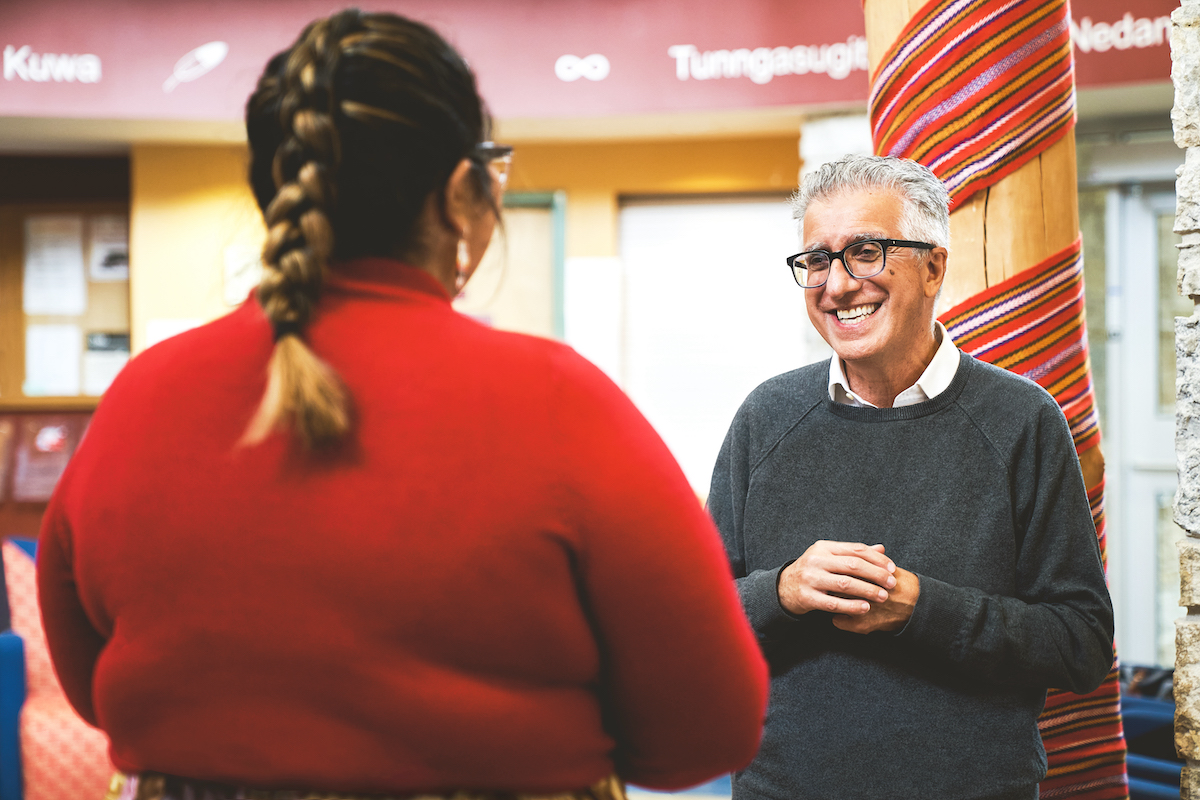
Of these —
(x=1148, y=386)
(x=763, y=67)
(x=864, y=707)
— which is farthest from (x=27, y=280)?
(x=1148, y=386)

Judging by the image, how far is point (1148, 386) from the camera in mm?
4730

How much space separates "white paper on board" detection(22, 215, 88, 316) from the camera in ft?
18.4

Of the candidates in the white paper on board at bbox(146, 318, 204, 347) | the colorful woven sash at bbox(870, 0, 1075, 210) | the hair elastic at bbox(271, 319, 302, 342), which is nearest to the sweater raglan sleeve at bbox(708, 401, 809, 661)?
the colorful woven sash at bbox(870, 0, 1075, 210)

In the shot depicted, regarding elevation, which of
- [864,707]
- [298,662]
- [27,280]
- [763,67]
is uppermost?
[763,67]

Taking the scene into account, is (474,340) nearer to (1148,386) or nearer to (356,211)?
(356,211)

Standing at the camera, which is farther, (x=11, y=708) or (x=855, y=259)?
(x=11, y=708)

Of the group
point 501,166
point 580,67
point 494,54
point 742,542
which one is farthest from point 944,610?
point 494,54

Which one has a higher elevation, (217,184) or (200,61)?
(200,61)

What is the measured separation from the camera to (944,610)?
1.32 metres

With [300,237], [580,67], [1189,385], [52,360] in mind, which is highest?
[580,67]

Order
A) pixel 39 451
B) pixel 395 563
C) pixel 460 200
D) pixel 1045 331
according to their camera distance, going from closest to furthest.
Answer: pixel 395 563
pixel 460 200
pixel 1045 331
pixel 39 451

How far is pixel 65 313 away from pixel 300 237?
565cm

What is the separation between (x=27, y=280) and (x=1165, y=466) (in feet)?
20.4

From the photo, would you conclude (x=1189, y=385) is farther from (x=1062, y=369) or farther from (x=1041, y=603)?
(x=1041, y=603)
